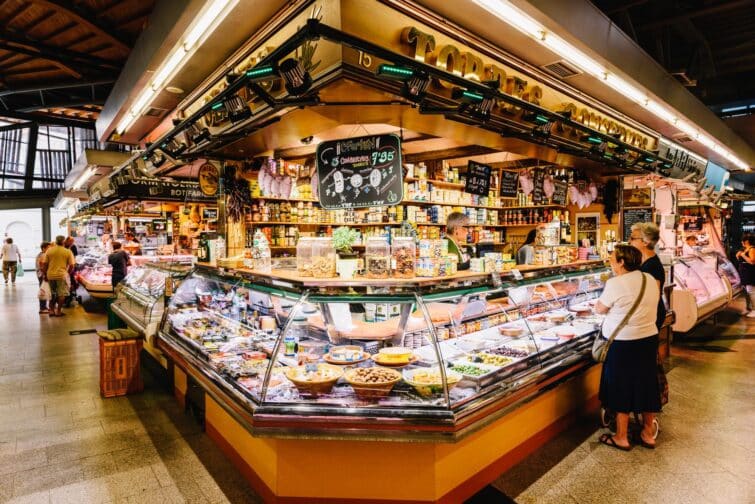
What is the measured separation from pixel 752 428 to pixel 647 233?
85.1 inches

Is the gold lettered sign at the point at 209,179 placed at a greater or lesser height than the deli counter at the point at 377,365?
greater

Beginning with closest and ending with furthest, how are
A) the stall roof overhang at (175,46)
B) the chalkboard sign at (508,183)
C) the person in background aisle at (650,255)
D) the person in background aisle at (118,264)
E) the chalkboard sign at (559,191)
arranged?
the stall roof overhang at (175,46) < the person in background aisle at (650,255) < the chalkboard sign at (559,191) < the chalkboard sign at (508,183) < the person in background aisle at (118,264)

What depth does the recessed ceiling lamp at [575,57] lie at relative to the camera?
3308mm

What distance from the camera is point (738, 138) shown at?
10359 mm

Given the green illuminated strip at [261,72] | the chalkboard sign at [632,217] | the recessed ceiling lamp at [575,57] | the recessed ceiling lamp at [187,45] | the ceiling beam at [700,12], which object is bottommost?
the chalkboard sign at [632,217]

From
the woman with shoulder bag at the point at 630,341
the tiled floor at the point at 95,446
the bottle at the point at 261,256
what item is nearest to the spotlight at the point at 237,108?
the bottle at the point at 261,256

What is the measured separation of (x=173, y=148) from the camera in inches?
246

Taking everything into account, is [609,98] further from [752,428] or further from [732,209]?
[732,209]

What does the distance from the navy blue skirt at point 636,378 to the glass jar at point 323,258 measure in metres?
2.64

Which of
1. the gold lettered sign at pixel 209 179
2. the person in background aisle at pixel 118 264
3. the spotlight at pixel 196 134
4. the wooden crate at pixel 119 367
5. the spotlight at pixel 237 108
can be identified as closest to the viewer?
the spotlight at pixel 237 108

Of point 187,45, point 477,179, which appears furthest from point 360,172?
point 477,179

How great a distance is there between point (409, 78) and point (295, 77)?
87 cm

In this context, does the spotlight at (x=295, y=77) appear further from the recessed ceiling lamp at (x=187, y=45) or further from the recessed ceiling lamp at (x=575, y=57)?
the recessed ceiling lamp at (x=575, y=57)

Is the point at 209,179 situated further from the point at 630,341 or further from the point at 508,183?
the point at 630,341
